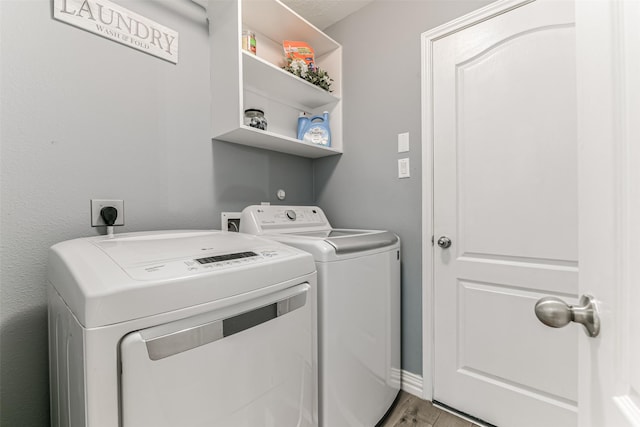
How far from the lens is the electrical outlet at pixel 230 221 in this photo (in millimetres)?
1610

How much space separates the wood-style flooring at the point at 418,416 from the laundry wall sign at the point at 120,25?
86.5 inches

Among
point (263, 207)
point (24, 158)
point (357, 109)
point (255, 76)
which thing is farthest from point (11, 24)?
point (357, 109)

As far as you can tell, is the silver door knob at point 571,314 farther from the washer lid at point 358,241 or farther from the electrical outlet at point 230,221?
the electrical outlet at point 230,221

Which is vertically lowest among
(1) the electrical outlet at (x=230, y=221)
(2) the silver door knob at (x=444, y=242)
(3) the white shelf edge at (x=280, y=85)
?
(2) the silver door knob at (x=444, y=242)

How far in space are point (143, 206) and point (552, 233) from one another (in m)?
1.90

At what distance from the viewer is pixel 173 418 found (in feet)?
2.10

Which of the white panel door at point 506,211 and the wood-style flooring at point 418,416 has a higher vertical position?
the white panel door at point 506,211

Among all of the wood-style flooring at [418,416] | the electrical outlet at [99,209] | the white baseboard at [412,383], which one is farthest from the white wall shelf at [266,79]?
the wood-style flooring at [418,416]

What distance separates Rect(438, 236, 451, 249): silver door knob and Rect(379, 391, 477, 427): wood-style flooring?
89 cm

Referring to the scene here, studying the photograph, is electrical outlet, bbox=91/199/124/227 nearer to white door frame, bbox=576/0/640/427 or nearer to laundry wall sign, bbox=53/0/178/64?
laundry wall sign, bbox=53/0/178/64

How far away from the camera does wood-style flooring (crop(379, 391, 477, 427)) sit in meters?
1.40

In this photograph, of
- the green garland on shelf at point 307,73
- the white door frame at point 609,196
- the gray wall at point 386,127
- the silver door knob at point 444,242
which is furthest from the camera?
the green garland on shelf at point 307,73

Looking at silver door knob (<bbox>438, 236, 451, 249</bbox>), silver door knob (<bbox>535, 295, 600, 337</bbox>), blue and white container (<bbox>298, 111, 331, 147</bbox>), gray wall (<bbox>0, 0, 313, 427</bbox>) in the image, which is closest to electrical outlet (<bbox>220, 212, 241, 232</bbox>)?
gray wall (<bbox>0, 0, 313, 427</bbox>)

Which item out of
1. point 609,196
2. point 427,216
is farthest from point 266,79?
point 609,196
